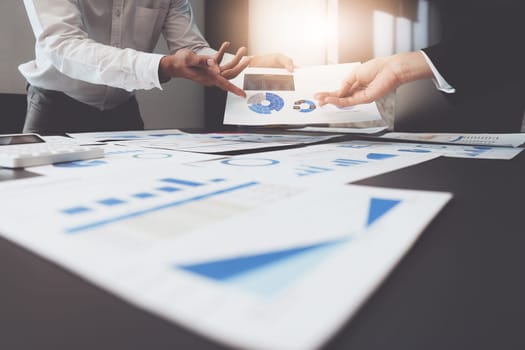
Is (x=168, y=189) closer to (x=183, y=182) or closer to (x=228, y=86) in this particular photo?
(x=183, y=182)

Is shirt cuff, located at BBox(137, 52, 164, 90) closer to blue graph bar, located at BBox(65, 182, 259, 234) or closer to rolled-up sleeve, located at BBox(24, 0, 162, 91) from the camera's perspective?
rolled-up sleeve, located at BBox(24, 0, 162, 91)

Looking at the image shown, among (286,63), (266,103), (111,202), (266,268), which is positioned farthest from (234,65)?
(266,268)

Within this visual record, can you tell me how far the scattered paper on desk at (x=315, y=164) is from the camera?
41 cm

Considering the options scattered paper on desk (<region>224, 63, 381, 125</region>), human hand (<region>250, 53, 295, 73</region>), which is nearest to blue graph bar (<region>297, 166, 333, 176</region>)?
scattered paper on desk (<region>224, 63, 381, 125</region>)

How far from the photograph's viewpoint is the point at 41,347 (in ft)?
0.47

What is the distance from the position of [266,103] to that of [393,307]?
2.54ft

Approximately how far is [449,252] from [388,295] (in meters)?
0.07

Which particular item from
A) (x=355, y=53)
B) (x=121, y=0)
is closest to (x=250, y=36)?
(x=355, y=53)

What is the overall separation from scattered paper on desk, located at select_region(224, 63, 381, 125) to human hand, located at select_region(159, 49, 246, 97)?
4 cm

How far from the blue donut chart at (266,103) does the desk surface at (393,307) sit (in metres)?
0.66

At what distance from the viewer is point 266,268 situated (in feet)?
0.57

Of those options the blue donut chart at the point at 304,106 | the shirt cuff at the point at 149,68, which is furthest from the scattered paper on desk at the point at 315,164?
the shirt cuff at the point at 149,68

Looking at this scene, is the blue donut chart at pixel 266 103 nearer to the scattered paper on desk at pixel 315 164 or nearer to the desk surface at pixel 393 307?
the scattered paper on desk at pixel 315 164

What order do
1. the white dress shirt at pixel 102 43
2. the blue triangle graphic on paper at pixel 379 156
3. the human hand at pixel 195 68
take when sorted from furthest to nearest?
1. the white dress shirt at pixel 102 43
2. the human hand at pixel 195 68
3. the blue triangle graphic on paper at pixel 379 156
